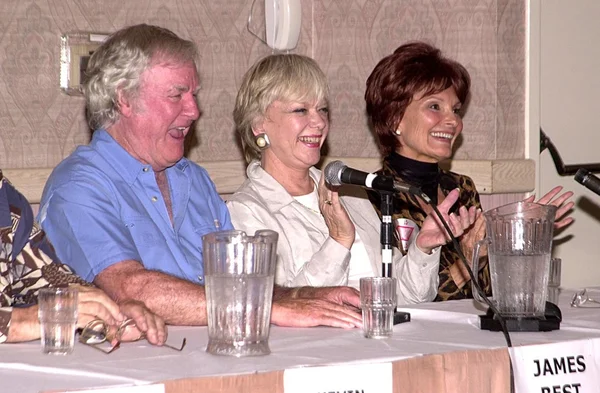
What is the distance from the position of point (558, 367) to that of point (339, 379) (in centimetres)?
50

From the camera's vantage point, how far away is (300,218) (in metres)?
3.12

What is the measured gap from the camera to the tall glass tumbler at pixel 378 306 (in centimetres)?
203

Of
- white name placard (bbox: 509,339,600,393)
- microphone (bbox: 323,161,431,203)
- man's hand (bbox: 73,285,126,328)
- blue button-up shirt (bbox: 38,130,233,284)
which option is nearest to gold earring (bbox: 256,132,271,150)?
blue button-up shirt (bbox: 38,130,233,284)

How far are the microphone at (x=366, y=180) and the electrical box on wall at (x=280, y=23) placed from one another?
4.78 ft

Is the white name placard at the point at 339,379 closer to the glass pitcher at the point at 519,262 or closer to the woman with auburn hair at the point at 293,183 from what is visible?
the glass pitcher at the point at 519,262

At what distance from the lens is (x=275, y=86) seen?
318cm

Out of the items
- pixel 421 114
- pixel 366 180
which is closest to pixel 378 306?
pixel 366 180

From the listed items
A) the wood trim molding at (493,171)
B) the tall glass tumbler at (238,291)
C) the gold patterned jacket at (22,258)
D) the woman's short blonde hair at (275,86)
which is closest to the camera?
the tall glass tumbler at (238,291)

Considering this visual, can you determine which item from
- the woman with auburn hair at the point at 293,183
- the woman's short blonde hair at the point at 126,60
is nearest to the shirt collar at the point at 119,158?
the woman's short blonde hair at the point at 126,60

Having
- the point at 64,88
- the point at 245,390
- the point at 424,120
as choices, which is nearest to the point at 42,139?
the point at 64,88

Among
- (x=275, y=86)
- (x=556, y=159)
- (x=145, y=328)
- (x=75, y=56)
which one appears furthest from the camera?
(x=556, y=159)

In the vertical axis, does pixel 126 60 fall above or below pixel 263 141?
above

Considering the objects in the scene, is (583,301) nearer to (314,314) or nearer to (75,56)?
(314,314)

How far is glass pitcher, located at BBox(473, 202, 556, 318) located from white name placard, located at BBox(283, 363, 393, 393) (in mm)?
510
